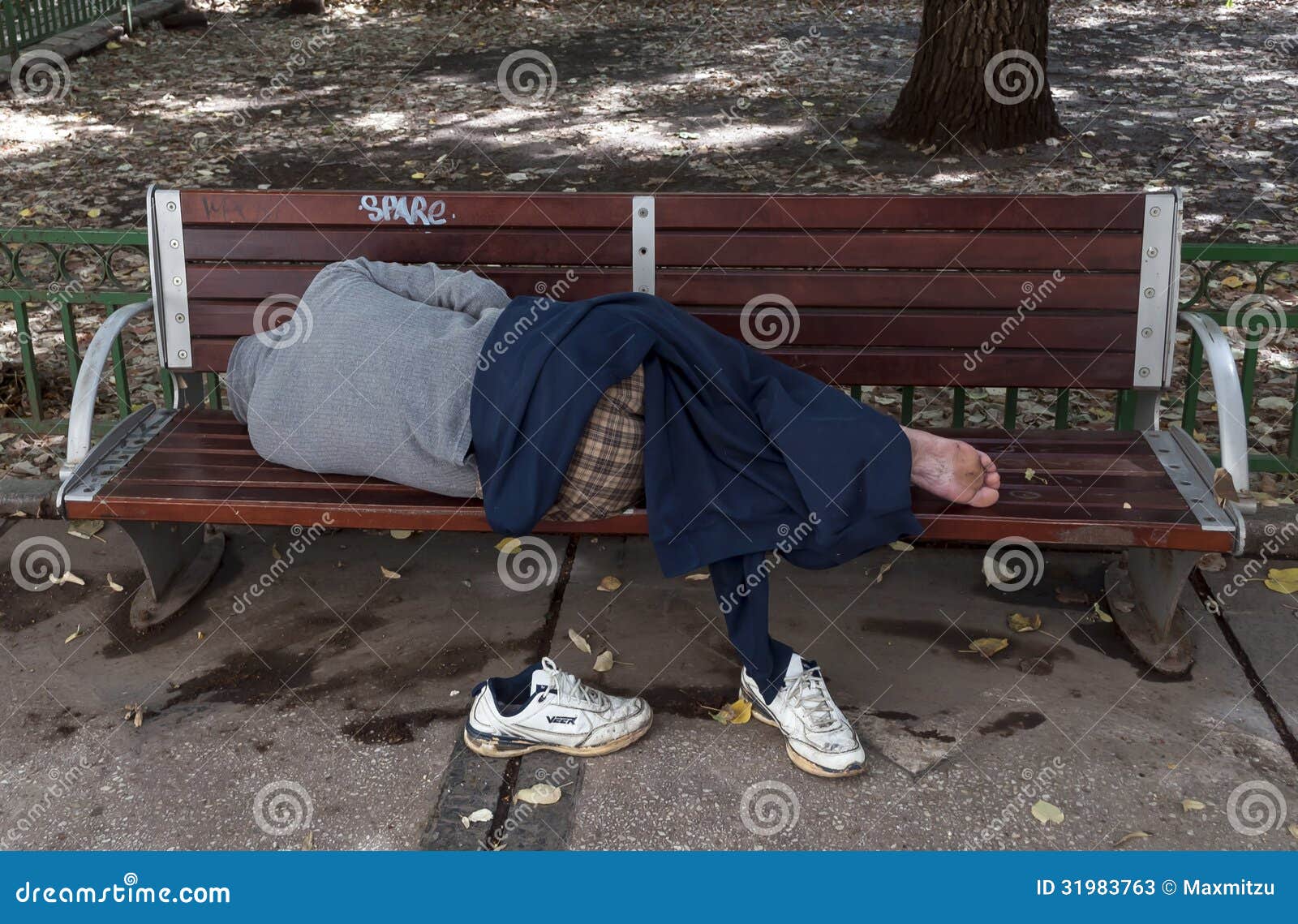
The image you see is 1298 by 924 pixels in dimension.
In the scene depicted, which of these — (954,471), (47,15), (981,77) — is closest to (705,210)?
(954,471)

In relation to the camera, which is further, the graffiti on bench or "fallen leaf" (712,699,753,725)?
the graffiti on bench

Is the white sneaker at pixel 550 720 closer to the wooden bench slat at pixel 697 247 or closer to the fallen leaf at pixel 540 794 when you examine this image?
the fallen leaf at pixel 540 794

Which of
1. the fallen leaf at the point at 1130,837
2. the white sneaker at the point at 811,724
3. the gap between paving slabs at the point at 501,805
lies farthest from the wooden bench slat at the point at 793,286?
the fallen leaf at the point at 1130,837

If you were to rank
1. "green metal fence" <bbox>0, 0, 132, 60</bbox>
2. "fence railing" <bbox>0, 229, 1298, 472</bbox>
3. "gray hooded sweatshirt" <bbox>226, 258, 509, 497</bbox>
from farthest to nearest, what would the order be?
1. "green metal fence" <bbox>0, 0, 132, 60</bbox>
2. "fence railing" <bbox>0, 229, 1298, 472</bbox>
3. "gray hooded sweatshirt" <bbox>226, 258, 509, 497</bbox>

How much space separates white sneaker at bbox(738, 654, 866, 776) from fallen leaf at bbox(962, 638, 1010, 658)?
469 millimetres

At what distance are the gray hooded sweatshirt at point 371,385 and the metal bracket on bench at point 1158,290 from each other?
5.54ft

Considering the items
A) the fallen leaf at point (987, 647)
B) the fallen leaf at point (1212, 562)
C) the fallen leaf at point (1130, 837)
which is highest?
the fallen leaf at point (1130, 837)

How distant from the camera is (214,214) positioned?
3518mm

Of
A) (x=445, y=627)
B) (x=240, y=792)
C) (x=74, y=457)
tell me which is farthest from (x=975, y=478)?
(x=74, y=457)

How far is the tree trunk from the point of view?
275 inches

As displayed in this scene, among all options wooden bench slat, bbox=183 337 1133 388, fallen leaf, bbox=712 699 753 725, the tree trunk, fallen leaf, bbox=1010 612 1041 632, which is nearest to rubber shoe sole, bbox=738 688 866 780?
fallen leaf, bbox=712 699 753 725

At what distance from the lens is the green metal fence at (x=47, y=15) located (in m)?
10.4

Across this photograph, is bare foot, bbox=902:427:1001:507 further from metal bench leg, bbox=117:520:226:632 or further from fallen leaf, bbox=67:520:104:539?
fallen leaf, bbox=67:520:104:539

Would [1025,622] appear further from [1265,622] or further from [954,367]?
[954,367]
